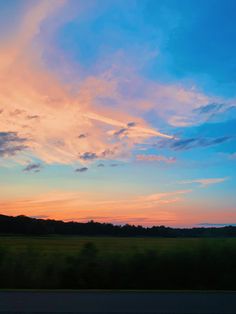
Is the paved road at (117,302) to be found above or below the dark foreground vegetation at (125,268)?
below

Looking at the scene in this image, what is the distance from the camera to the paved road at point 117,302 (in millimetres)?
8938

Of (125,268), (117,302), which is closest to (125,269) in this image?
(125,268)

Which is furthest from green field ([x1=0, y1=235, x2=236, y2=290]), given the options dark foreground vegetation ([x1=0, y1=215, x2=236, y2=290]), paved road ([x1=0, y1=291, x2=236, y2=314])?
paved road ([x1=0, y1=291, x2=236, y2=314])

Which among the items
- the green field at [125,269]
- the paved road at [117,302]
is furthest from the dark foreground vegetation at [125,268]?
the paved road at [117,302]

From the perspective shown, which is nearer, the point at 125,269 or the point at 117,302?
the point at 117,302

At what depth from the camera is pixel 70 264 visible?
1752 cm

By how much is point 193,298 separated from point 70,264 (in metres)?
A: 8.08

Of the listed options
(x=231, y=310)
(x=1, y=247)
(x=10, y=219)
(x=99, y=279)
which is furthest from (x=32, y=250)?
(x=10, y=219)

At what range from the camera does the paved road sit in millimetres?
8938

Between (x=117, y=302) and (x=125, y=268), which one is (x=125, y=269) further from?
(x=117, y=302)

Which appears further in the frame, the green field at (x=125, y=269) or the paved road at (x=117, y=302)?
the green field at (x=125, y=269)

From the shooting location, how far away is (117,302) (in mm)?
9797

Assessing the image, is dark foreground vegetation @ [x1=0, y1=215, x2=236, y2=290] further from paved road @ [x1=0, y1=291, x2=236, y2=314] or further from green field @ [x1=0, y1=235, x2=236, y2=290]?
paved road @ [x1=0, y1=291, x2=236, y2=314]

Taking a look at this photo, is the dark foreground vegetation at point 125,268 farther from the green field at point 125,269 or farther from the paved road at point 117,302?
the paved road at point 117,302
